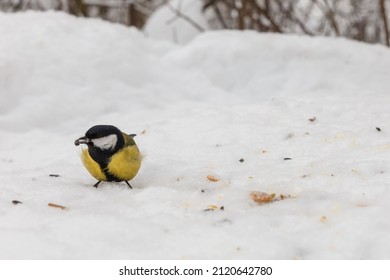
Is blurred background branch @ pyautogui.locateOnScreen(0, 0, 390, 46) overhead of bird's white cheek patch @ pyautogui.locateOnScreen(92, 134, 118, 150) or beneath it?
beneath

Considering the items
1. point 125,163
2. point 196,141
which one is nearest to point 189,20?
point 196,141

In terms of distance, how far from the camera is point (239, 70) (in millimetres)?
5230

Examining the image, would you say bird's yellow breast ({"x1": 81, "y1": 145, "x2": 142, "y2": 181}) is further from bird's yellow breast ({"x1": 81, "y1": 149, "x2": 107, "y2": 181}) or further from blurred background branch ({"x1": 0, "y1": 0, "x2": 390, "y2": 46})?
blurred background branch ({"x1": 0, "y1": 0, "x2": 390, "y2": 46})

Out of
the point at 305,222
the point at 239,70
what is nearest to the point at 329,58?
the point at 239,70

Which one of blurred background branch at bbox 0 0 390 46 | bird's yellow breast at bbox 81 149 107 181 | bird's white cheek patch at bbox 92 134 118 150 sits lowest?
blurred background branch at bbox 0 0 390 46

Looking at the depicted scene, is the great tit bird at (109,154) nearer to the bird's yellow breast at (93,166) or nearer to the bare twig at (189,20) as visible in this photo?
the bird's yellow breast at (93,166)

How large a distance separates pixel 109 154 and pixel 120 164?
0.26 ft

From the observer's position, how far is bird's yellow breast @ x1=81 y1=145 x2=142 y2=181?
2666 mm

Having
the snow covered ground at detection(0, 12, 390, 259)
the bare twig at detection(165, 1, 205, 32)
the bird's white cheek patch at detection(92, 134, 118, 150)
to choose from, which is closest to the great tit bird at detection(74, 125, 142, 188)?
the bird's white cheek patch at detection(92, 134, 118, 150)

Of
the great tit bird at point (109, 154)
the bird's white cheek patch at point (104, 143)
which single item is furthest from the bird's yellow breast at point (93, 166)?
the bird's white cheek patch at point (104, 143)

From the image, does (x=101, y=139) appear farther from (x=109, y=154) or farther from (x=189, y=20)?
(x=189, y=20)

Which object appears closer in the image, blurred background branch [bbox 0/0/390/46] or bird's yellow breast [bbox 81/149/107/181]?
bird's yellow breast [bbox 81/149/107/181]

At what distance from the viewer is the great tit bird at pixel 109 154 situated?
103 inches

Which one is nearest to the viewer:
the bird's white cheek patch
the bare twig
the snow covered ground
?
the snow covered ground
